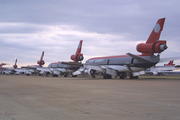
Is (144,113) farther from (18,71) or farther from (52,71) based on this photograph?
(18,71)

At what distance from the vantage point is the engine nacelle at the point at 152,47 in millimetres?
27906

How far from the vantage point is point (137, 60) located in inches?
1248

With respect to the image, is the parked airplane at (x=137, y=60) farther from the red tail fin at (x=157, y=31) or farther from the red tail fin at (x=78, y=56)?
the red tail fin at (x=78, y=56)

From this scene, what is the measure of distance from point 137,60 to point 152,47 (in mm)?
3888

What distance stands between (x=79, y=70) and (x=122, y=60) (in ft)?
57.9

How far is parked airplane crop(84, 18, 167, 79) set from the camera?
28.7 metres

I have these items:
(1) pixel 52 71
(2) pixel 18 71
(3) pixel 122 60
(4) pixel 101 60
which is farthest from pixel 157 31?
(2) pixel 18 71

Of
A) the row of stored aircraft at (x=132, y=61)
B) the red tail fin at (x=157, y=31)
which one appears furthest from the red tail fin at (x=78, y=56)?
the red tail fin at (x=157, y=31)

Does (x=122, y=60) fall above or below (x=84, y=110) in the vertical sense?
above

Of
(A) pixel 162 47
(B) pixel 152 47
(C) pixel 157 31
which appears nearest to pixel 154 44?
(B) pixel 152 47

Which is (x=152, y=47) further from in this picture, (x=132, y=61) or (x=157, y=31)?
(x=132, y=61)

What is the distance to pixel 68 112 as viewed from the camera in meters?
6.85

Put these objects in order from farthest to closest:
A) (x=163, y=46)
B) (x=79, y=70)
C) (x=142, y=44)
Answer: (x=79, y=70), (x=142, y=44), (x=163, y=46)

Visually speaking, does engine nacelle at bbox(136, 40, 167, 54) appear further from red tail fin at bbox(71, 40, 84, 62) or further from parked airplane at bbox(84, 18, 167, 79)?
red tail fin at bbox(71, 40, 84, 62)
